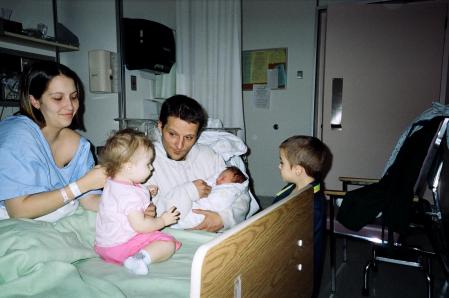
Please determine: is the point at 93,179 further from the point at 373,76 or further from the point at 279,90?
the point at 373,76

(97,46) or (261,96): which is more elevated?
(97,46)

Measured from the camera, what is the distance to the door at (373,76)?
10.1ft

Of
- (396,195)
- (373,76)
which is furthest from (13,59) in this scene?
(373,76)

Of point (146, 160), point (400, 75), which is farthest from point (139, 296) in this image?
point (400, 75)

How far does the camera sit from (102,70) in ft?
8.58

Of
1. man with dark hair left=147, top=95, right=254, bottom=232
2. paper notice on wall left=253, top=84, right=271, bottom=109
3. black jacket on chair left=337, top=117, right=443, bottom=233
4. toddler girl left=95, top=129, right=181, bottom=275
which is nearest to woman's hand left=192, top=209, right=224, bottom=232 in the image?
man with dark hair left=147, top=95, right=254, bottom=232

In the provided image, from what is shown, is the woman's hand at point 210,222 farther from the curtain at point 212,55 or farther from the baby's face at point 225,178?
the curtain at point 212,55

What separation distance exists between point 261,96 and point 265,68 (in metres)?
0.32

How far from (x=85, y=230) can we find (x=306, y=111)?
2.77 m

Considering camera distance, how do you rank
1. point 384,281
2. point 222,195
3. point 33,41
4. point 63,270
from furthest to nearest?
point 33,41, point 384,281, point 222,195, point 63,270

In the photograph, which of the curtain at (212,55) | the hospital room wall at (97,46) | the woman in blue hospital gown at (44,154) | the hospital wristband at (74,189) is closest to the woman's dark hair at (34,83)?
the woman in blue hospital gown at (44,154)

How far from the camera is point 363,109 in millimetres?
3309

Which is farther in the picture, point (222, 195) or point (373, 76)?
point (373, 76)

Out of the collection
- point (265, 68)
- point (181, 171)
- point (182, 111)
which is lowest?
point (181, 171)
